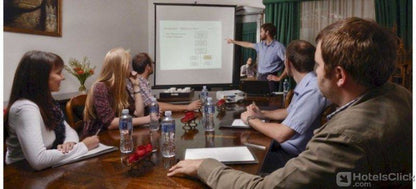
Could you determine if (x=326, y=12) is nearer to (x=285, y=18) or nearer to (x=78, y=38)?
(x=285, y=18)

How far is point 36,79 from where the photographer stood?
0.79 metres

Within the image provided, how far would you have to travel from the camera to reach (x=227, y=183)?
2.24 feet

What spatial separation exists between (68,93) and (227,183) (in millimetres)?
642

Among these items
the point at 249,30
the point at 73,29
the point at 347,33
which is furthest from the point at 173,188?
the point at 249,30

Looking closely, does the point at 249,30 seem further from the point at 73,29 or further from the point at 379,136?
the point at 379,136

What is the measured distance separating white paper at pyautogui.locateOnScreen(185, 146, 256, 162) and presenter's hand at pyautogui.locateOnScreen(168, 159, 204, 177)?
4.4 inches

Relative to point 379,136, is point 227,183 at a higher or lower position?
lower

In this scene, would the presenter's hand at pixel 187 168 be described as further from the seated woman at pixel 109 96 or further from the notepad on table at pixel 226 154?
the seated woman at pixel 109 96

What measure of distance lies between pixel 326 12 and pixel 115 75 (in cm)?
280

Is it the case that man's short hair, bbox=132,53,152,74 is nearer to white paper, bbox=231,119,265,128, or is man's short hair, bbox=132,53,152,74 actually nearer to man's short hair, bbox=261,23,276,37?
white paper, bbox=231,119,265,128

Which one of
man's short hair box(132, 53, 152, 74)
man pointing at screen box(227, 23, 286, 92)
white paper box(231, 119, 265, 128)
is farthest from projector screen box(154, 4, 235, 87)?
white paper box(231, 119, 265, 128)

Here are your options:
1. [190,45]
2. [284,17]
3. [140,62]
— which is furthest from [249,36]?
[140,62]

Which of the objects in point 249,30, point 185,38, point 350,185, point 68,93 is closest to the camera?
point 350,185

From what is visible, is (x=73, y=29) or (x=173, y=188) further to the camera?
(x=73, y=29)
